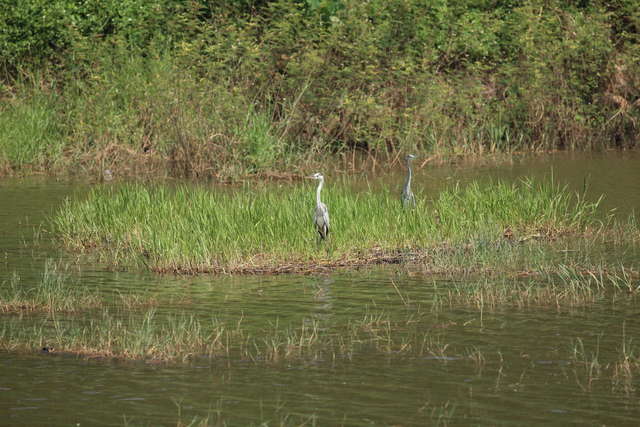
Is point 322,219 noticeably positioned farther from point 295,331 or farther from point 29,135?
point 29,135

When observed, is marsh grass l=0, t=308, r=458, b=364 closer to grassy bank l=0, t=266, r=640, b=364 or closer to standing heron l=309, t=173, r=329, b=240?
grassy bank l=0, t=266, r=640, b=364

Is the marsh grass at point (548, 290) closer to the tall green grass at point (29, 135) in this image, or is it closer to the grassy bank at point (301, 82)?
the grassy bank at point (301, 82)

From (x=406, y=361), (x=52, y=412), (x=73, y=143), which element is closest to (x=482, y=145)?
(x=73, y=143)

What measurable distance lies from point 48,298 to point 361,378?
13.7 feet

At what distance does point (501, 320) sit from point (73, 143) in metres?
16.3

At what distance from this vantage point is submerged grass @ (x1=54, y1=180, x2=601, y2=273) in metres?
13.5

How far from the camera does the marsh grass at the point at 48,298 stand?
11211 millimetres

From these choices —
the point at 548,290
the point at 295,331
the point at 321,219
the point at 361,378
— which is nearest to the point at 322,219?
the point at 321,219

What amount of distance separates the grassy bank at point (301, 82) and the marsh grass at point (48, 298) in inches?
420

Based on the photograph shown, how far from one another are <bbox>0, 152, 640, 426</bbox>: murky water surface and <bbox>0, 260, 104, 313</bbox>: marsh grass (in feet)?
1.35

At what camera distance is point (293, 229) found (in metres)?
14.0

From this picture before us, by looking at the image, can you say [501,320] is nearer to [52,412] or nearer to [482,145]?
[52,412]

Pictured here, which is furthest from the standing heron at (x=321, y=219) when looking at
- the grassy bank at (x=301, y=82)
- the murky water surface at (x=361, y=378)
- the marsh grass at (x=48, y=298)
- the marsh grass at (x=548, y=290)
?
the grassy bank at (x=301, y=82)

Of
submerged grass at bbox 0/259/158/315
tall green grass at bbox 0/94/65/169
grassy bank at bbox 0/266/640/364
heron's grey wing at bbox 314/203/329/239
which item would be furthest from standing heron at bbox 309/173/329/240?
tall green grass at bbox 0/94/65/169
